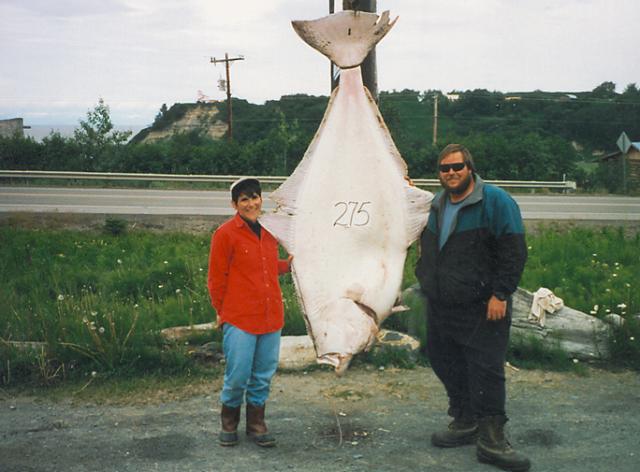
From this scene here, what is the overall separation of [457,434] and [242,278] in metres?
1.53

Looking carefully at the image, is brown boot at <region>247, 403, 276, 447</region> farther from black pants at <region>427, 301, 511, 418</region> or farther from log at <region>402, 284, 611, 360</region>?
log at <region>402, 284, 611, 360</region>

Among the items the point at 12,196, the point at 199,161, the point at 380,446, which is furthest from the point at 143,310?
the point at 199,161

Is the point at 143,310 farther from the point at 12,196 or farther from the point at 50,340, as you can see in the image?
the point at 12,196

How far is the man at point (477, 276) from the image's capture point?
330cm

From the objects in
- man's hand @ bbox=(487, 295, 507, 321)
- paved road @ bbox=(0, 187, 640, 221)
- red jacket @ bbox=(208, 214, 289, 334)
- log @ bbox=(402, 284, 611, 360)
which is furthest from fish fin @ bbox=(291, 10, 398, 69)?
paved road @ bbox=(0, 187, 640, 221)

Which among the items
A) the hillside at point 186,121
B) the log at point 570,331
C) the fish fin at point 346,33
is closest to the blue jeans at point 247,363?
the fish fin at point 346,33

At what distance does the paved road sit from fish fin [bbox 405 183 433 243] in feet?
34.2

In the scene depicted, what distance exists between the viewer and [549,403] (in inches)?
173

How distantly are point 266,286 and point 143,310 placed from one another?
2.47 meters

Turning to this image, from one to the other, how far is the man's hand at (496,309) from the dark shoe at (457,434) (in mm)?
811

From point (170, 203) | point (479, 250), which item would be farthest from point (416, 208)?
point (170, 203)

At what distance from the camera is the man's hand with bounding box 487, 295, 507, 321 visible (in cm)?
330

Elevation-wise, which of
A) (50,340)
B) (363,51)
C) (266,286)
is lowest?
(50,340)

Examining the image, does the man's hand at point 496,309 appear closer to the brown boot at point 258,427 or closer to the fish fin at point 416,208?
the fish fin at point 416,208
